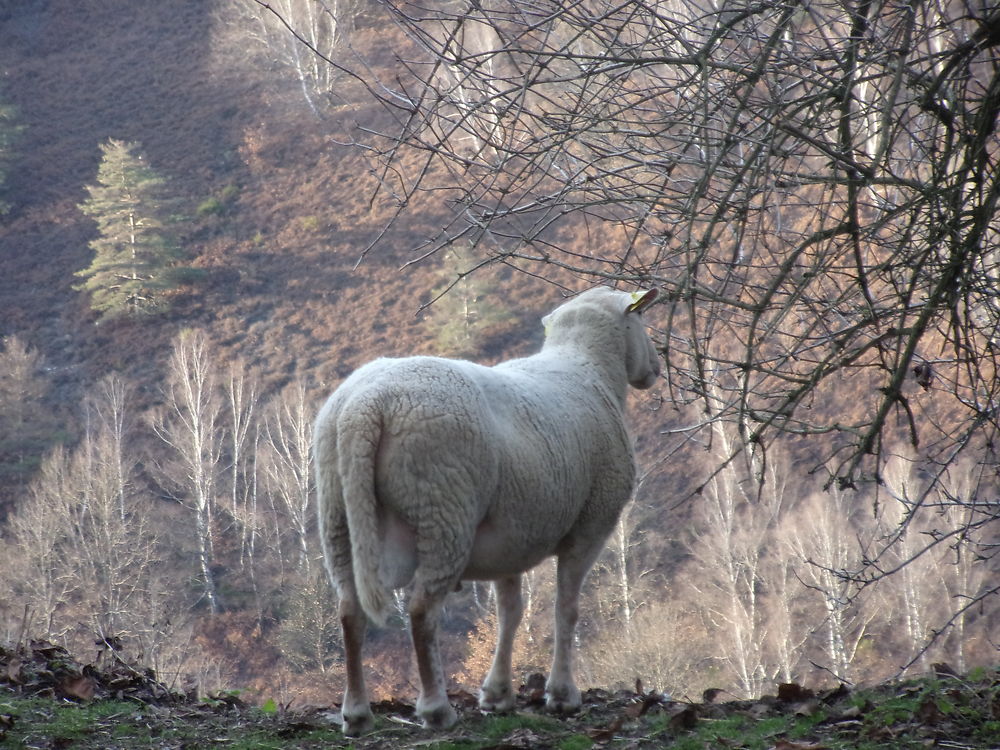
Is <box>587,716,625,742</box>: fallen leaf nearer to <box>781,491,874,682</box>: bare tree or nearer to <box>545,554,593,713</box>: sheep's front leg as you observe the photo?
<box>545,554,593,713</box>: sheep's front leg

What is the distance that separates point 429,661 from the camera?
4504 millimetres

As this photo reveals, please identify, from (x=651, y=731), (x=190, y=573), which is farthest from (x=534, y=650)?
(x=651, y=731)

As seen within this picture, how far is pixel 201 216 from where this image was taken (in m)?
44.2

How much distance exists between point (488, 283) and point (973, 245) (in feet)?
114

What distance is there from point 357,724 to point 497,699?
38.7 inches

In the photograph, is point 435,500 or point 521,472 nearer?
point 435,500

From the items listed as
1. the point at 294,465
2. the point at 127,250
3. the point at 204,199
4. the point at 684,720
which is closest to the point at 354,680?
the point at 684,720

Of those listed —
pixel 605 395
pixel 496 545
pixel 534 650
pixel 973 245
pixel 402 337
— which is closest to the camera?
pixel 973 245

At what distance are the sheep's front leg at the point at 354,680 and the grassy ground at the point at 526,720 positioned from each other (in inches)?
2.8

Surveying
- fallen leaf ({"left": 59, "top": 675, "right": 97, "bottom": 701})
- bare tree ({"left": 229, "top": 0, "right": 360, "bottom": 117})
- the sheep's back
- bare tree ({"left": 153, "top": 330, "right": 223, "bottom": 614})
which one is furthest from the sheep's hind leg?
bare tree ({"left": 229, "top": 0, "right": 360, "bottom": 117})

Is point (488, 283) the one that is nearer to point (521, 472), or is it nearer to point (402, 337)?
point (402, 337)

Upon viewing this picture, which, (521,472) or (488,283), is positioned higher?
(488,283)

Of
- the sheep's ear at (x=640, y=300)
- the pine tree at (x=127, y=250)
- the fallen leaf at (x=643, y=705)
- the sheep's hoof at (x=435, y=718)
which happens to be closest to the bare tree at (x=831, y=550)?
the sheep's ear at (x=640, y=300)

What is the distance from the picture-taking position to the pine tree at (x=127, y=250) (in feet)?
127
